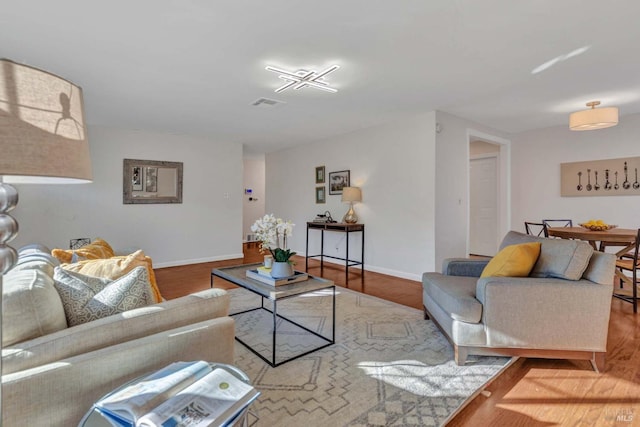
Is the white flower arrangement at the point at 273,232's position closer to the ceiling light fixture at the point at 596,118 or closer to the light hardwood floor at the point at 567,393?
the light hardwood floor at the point at 567,393

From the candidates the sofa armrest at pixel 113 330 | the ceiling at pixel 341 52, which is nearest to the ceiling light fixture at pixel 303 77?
the ceiling at pixel 341 52

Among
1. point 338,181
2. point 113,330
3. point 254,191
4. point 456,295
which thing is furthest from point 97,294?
point 254,191

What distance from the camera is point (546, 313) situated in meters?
2.06

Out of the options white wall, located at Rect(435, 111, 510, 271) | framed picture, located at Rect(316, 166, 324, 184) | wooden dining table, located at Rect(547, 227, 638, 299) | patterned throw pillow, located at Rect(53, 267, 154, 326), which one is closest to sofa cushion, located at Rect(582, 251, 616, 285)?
wooden dining table, located at Rect(547, 227, 638, 299)

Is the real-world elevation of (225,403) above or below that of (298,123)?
below

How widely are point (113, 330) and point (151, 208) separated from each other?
15.6 ft

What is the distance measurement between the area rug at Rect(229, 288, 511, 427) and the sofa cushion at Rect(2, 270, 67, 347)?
1032 millimetres

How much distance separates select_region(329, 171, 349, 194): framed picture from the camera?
18.5ft

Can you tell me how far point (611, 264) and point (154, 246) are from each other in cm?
575

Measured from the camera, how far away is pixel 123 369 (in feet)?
3.70

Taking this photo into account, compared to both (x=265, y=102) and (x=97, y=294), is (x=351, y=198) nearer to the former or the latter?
(x=265, y=102)

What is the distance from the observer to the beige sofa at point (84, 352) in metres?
0.98

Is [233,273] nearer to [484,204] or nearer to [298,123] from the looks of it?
[298,123]

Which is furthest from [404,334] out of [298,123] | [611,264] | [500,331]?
[298,123]
